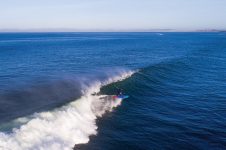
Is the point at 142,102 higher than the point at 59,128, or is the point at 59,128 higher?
the point at 59,128

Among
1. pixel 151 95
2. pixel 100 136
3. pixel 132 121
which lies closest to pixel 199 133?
pixel 132 121

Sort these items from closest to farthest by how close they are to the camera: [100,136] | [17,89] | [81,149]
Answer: [81,149] < [100,136] < [17,89]

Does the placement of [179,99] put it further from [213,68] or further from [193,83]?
[213,68]

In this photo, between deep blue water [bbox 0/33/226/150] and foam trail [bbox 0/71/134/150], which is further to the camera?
deep blue water [bbox 0/33/226/150]

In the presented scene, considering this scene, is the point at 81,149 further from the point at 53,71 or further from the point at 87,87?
the point at 53,71

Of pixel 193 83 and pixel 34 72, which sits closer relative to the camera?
pixel 193 83

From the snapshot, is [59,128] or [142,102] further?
[142,102]

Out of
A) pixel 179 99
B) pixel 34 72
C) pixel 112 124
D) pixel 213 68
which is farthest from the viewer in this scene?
pixel 213 68

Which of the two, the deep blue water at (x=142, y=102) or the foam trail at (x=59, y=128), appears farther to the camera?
the deep blue water at (x=142, y=102)
